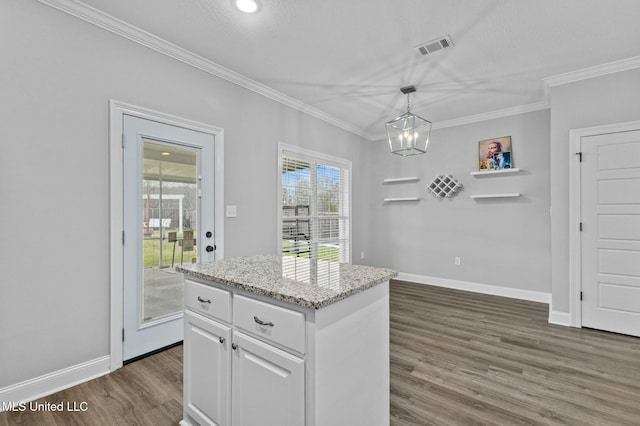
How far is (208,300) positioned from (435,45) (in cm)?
281

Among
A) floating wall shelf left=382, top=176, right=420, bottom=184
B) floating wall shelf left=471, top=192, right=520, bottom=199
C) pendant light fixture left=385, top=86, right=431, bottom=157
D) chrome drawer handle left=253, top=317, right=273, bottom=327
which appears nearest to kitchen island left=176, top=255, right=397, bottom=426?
chrome drawer handle left=253, top=317, right=273, bottom=327

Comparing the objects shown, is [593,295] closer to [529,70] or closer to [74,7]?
[529,70]

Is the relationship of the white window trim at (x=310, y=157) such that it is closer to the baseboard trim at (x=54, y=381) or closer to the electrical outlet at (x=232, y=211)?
the electrical outlet at (x=232, y=211)

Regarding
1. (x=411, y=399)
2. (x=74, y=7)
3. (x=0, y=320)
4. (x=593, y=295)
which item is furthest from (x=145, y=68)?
(x=593, y=295)

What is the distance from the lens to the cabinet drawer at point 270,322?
1.18m

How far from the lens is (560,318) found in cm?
335

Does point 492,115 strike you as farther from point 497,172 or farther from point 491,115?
point 497,172

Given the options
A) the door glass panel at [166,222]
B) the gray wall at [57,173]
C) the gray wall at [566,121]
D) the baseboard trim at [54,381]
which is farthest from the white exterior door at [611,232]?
the baseboard trim at [54,381]

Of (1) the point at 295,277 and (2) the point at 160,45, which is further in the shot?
(2) the point at 160,45

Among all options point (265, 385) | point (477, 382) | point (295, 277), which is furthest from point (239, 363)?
point (477, 382)

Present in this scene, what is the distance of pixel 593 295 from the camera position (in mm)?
Answer: 3191

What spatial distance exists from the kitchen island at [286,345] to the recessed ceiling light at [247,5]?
1.90m

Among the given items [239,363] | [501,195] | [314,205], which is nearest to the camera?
[239,363]

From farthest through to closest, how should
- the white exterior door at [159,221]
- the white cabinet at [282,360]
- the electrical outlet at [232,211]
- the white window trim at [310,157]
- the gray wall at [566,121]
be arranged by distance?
the white window trim at [310,157] < the electrical outlet at [232,211] < the gray wall at [566,121] < the white exterior door at [159,221] < the white cabinet at [282,360]
